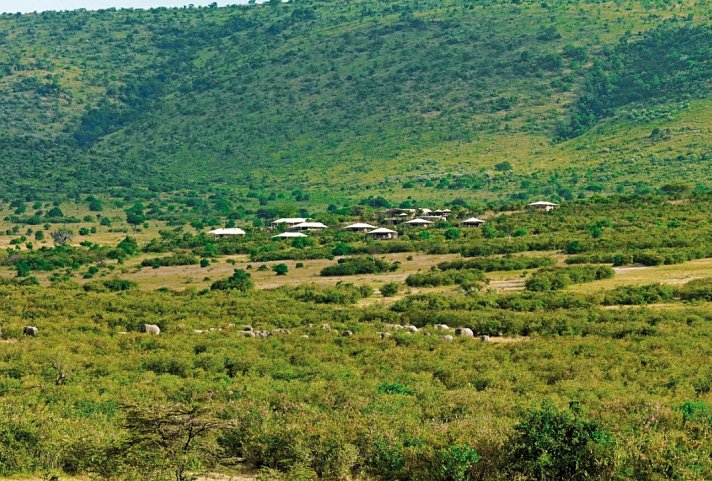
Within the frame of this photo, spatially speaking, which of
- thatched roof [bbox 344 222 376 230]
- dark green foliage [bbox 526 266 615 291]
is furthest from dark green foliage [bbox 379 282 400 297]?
thatched roof [bbox 344 222 376 230]

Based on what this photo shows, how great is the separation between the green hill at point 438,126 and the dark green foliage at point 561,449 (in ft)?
340

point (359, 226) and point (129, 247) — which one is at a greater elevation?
point (129, 247)

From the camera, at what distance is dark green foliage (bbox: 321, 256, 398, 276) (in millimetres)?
61375

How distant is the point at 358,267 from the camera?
6191cm

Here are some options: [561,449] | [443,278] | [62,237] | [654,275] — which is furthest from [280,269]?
[561,449]

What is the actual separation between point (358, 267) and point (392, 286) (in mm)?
11309

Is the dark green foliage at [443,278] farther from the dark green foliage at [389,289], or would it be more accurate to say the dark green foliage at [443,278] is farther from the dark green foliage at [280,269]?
the dark green foliage at [280,269]

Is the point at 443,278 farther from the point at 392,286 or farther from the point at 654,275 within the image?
the point at 654,275

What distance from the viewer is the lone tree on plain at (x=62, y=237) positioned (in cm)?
9591

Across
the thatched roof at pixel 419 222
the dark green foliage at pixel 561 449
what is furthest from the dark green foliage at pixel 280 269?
the dark green foliage at pixel 561 449

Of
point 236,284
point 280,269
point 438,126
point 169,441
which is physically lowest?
point 438,126

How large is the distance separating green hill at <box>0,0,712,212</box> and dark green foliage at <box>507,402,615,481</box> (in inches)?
4085

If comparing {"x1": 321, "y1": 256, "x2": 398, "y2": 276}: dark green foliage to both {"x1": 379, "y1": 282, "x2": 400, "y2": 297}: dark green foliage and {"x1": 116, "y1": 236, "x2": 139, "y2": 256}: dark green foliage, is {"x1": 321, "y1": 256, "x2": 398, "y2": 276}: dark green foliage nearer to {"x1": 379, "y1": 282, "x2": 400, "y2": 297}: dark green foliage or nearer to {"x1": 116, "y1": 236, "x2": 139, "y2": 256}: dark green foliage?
{"x1": 379, "y1": 282, "x2": 400, "y2": 297}: dark green foliage

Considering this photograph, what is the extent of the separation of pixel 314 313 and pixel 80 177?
113m
